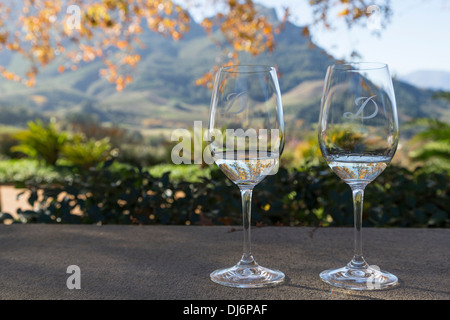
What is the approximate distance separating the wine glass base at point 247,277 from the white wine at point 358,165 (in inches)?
11.6

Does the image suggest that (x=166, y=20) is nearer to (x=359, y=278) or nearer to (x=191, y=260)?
(x=191, y=260)

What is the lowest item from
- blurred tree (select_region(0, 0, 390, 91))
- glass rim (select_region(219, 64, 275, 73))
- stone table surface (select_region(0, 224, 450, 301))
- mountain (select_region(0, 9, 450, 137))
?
stone table surface (select_region(0, 224, 450, 301))

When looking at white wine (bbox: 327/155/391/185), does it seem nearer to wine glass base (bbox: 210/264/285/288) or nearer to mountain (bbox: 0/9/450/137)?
wine glass base (bbox: 210/264/285/288)

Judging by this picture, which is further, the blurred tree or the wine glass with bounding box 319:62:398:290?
the blurred tree

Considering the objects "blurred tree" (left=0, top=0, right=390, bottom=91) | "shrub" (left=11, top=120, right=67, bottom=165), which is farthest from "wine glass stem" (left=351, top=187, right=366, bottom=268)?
"shrub" (left=11, top=120, right=67, bottom=165)

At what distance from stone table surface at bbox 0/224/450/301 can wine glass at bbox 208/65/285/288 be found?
0.11m

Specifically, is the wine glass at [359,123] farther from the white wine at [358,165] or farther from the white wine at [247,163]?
the white wine at [247,163]

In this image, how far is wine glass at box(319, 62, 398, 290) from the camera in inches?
43.4

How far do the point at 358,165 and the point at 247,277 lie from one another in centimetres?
37

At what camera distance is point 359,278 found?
3.79 feet

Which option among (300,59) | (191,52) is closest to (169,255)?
(300,59)

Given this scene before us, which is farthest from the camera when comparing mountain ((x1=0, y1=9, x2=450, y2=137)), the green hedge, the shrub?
mountain ((x1=0, y1=9, x2=450, y2=137))

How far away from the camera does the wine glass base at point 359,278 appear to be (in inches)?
43.8

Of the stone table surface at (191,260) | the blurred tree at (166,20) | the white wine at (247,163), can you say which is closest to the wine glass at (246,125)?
the white wine at (247,163)
